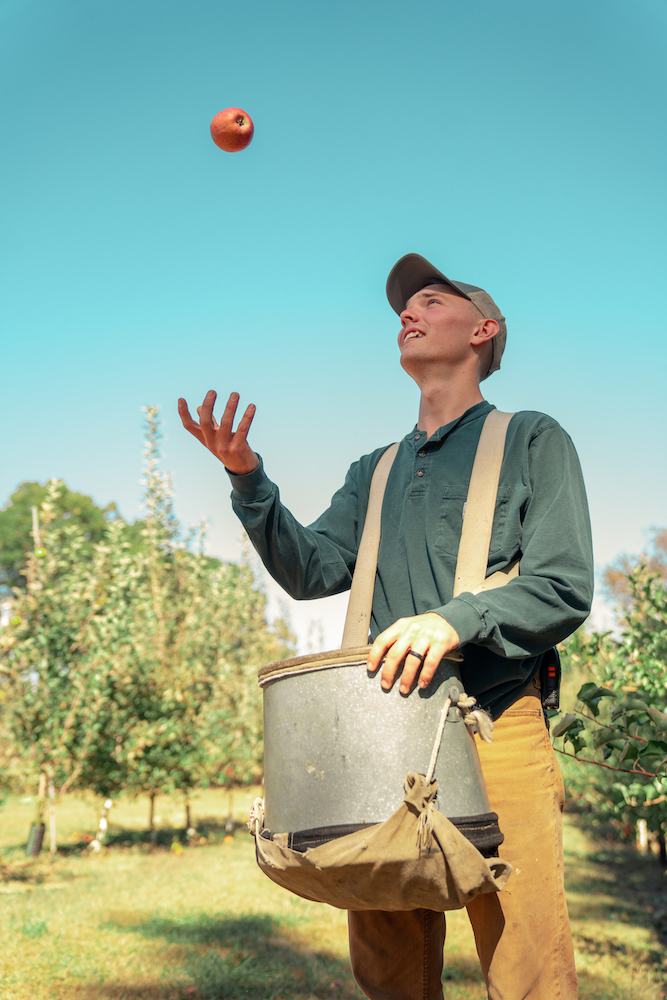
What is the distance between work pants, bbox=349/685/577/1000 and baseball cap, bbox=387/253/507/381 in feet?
3.57

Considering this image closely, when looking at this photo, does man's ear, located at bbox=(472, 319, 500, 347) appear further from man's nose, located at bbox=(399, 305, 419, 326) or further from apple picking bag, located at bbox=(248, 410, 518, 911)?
apple picking bag, located at bbox=(248, 410, 518, 911)

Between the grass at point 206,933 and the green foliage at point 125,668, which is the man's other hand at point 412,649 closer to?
the grass at point 206,933

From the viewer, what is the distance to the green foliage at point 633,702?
107 inches

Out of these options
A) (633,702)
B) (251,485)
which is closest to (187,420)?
(251,485)

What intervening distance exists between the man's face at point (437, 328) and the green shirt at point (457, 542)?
0.18 m

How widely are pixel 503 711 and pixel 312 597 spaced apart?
25.9 inches

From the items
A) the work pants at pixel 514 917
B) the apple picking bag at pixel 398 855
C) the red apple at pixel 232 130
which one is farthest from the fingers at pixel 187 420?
the red apple at pixel 232 130

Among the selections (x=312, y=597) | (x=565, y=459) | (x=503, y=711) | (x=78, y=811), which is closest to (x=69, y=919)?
(x=312, y=597)

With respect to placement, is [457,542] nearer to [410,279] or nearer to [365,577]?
[365,577]

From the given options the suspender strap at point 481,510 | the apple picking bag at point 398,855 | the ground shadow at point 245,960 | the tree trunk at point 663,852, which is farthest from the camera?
the tree trunk at point 663,852

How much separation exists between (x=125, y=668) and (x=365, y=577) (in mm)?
7347

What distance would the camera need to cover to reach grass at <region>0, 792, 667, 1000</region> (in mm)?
4191

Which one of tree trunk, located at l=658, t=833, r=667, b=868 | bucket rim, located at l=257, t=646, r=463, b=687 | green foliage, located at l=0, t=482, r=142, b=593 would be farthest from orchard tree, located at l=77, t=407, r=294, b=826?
green foliage, located at l=0, t=482, r=142, b=593

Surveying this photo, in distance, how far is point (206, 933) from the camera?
536 cm
